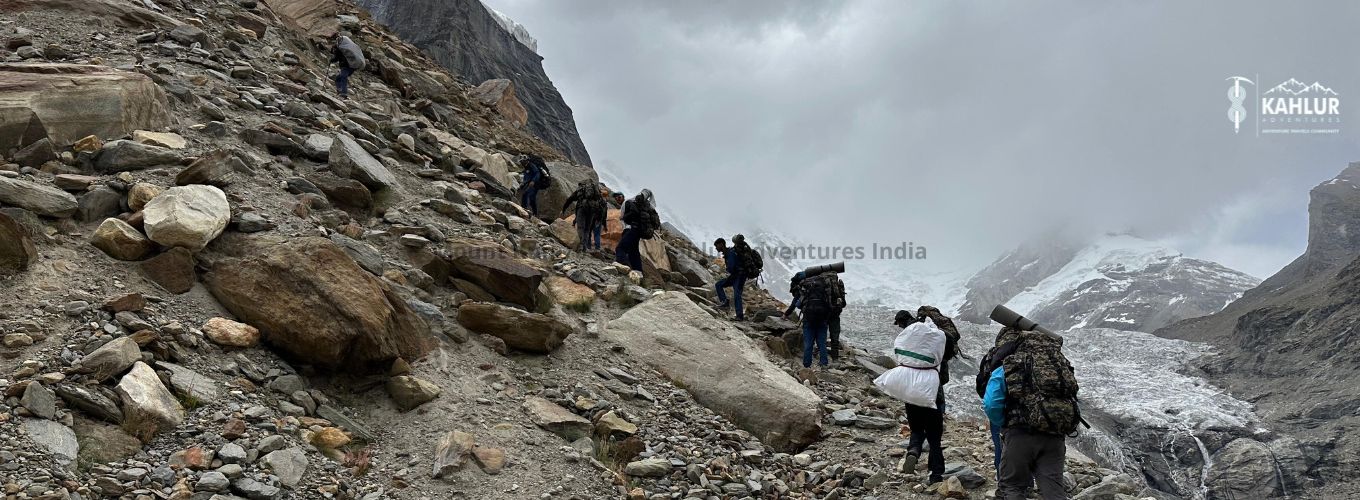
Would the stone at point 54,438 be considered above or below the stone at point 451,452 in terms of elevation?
above

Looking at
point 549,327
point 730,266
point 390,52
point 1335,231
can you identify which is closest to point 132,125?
point 549,327

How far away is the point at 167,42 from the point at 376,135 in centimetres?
431

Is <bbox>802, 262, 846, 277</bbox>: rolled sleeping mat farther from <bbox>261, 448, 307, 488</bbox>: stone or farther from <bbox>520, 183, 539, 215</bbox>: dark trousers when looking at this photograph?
<bbox>261, 448, 307, 488</bbox>: stone

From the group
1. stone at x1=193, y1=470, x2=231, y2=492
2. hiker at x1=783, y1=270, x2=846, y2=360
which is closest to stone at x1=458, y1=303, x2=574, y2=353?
stone at x1=193, y1=470, x2=231, y2=492

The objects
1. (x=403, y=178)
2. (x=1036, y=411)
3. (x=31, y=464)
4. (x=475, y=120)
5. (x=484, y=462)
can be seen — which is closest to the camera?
(x=31, y=464)

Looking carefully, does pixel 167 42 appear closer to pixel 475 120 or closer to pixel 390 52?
pixel 475 120

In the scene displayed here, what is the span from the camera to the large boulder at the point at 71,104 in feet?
30.0

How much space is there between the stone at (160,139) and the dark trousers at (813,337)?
10.0 m

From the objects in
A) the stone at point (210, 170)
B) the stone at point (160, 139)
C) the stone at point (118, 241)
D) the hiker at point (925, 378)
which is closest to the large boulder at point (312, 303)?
the stone at point (118, 241)

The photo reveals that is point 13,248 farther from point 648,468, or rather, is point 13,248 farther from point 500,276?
point 648,468

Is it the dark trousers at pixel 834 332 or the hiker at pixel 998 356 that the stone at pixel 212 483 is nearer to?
the hiker at pixel 998 356

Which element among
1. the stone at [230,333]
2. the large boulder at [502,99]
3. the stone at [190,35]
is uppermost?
the large boulder at [502,99]

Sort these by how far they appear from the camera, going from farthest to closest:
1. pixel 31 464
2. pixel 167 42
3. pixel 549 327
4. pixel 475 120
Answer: pixel 475 120, pixel 167 42, pixel 549 327, pixel 31 464

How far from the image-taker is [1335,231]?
6983 inches
